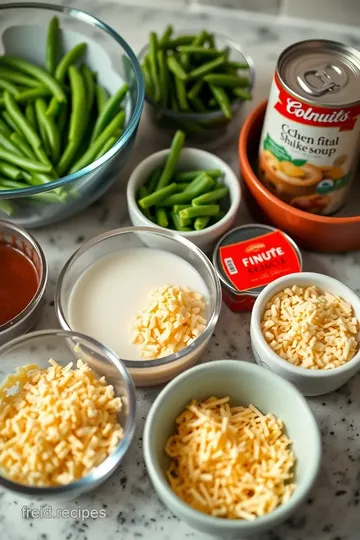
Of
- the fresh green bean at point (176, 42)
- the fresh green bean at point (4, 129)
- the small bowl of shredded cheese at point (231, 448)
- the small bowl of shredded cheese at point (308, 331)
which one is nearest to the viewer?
the small bowl of shredded cheese at point (231, 448)

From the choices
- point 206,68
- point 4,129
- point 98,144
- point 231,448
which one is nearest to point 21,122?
point 4,129

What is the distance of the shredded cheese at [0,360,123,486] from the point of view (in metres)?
0.85

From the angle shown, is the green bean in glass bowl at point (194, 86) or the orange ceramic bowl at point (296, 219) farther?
the green bean in glass bowl at point (194, 86)

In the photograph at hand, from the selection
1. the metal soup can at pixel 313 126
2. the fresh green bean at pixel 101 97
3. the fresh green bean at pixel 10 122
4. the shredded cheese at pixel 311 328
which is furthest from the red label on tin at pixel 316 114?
the fresh green bean at pixel 10 122

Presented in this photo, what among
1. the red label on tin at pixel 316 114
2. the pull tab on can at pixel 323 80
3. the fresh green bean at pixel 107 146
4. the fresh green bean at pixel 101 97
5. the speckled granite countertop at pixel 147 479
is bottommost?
the speckled granite countertop at pixel 147 479

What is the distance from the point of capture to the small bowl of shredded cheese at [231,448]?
0.82 m

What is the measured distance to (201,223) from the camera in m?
1.12

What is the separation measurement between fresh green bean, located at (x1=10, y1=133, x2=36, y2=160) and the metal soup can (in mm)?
391

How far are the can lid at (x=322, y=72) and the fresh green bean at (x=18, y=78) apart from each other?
1.54ft

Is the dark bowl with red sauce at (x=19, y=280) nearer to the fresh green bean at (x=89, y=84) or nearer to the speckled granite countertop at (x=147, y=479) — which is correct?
the speckled granite countertop at (x=147, y=479)

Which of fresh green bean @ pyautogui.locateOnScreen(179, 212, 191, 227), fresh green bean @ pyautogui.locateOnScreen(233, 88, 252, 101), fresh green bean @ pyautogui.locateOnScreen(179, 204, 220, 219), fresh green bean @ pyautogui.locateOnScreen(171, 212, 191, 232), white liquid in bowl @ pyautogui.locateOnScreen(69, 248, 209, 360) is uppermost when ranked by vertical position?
fresh green bean @ pyautogui.locateOnScreen(233, 88, 252, 101)

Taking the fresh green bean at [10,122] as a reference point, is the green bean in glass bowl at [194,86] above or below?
above

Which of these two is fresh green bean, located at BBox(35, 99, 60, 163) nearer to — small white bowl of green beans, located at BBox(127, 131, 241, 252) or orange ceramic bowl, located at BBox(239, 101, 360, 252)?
small white bowl of green beans, located at BBox(127, 131, 241, 252)

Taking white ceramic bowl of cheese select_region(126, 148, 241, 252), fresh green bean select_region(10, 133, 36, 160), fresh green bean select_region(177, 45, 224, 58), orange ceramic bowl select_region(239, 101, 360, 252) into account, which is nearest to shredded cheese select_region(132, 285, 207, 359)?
white ceramic bowl of cheese select_region(126, 148, 241, 252)
